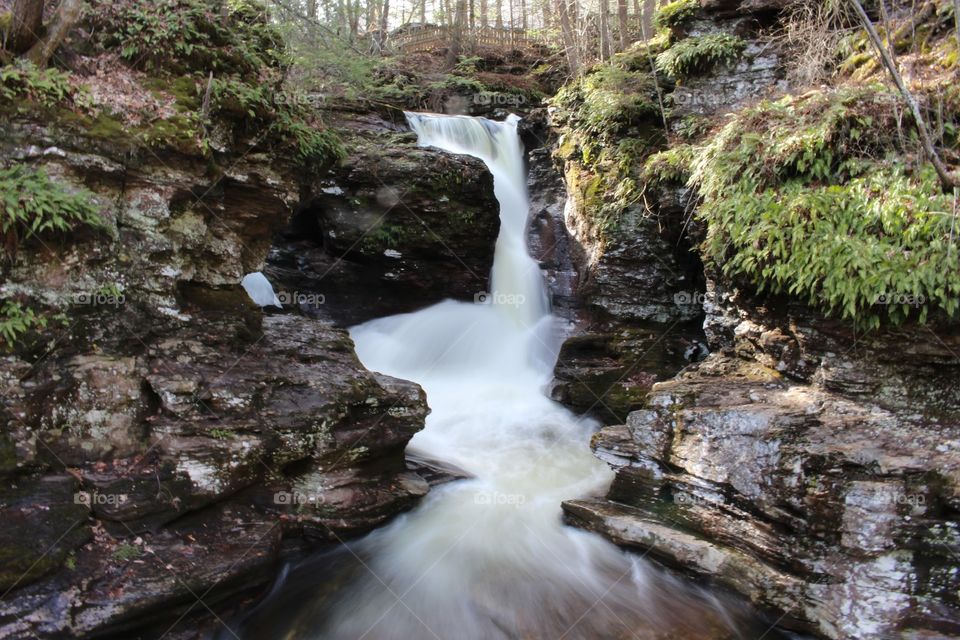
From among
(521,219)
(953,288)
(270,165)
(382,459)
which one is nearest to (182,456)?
(382,459)

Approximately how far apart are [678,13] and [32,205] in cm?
1073

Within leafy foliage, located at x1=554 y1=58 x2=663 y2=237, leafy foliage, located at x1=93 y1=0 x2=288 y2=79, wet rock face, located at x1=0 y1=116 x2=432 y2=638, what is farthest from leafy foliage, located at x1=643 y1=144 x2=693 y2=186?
leafy foliage, located at x1=93 y1=0 x2=288 y2=79

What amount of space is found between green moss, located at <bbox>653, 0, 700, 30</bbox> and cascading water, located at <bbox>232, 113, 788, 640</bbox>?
651cm

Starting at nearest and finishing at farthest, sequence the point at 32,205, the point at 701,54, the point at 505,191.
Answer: the point at 32,205 → the point at 701,54 → the point at 505,191

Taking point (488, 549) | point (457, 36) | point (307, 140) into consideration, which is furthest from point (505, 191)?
point (457, 36)

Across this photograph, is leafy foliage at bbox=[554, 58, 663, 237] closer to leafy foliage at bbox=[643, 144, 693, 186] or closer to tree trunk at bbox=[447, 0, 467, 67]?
leafy foliage at bbox=[643, 144, 693, 186]

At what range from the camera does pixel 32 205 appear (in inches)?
189

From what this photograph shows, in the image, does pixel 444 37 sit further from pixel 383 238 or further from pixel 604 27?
pixel 383 238

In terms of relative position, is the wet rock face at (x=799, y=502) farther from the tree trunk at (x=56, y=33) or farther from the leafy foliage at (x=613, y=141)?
the tree trunk at (x=56, y=33)

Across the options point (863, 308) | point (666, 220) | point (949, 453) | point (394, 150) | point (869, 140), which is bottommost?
point (949, 453)

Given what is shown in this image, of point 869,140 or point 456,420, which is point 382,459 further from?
point 869,140

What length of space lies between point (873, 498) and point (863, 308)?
78.9 inches

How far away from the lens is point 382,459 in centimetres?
712

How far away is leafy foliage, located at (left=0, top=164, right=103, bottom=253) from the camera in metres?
4.69
